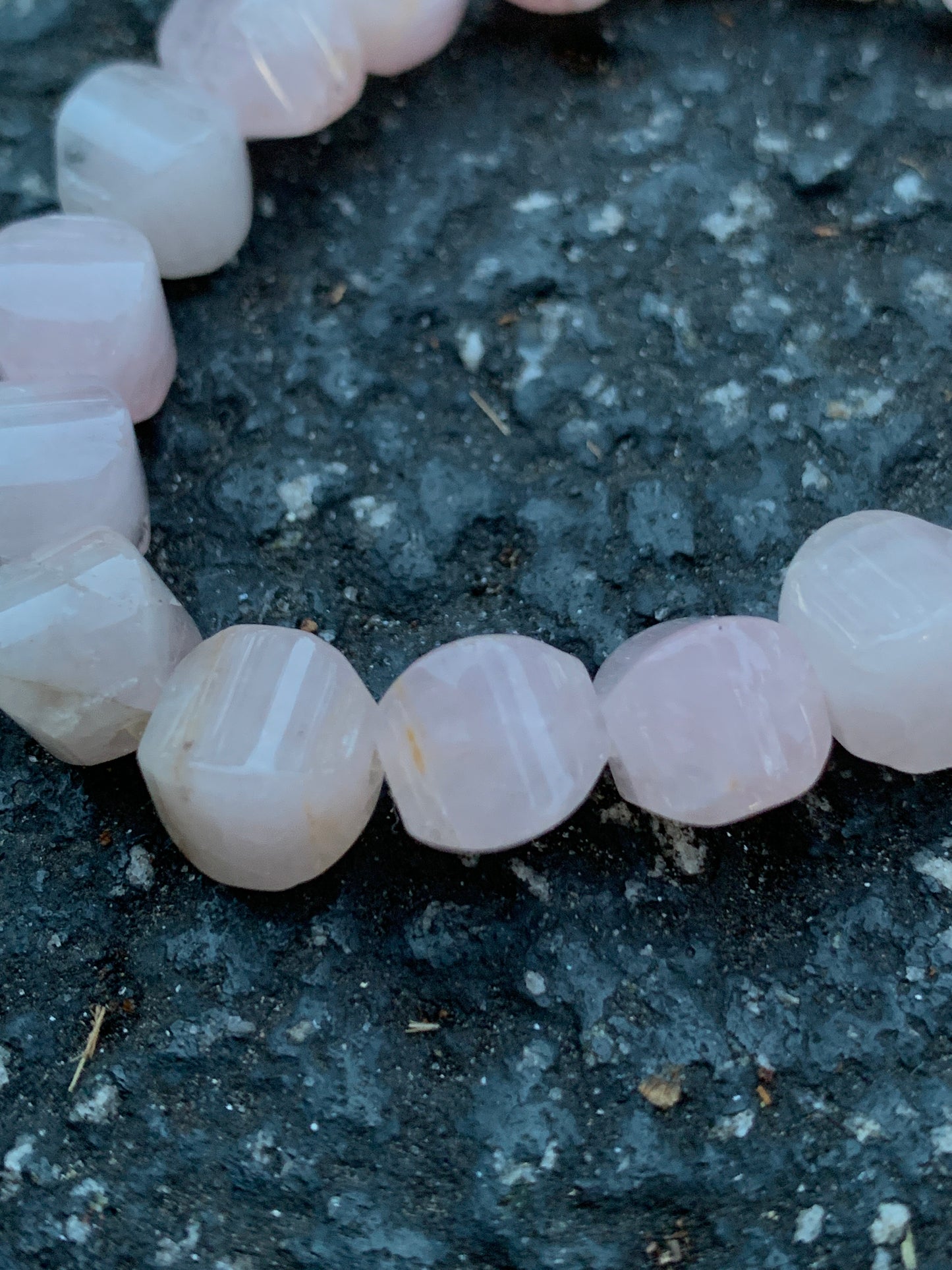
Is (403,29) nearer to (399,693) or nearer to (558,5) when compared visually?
(558,5)

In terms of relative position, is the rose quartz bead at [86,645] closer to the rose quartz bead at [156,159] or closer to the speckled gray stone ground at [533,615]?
the speckled gray stone ground at [533,615]

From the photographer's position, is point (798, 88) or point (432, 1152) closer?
point (432, 1152)

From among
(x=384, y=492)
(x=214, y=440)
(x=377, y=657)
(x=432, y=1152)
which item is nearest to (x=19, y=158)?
(x=214, y=440)

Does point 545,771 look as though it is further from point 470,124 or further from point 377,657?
point 470,124

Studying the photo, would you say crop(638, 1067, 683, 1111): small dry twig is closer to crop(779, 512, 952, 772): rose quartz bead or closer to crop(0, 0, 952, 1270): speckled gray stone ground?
crop(0, 0, 952, 1270): speckled gray stone ground

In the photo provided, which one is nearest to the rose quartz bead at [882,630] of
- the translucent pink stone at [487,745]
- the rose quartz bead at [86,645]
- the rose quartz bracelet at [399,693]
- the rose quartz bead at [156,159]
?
the rose quartz bracelet at [399,693]

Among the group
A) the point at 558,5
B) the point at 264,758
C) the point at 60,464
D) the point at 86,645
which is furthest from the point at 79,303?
the point at 558,5
